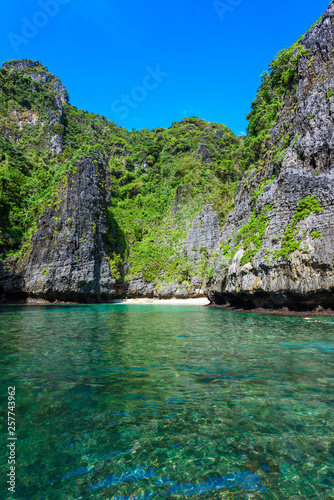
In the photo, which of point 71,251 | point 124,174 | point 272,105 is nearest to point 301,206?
point 272,105

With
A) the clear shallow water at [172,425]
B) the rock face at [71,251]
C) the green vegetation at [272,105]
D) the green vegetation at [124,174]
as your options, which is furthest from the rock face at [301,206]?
the green vegetation at [124,174]

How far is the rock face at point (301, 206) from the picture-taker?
17.6 meters

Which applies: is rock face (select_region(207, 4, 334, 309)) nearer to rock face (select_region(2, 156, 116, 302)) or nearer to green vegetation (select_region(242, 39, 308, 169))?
green vegetation (select_region(242, 39, 308, 169))

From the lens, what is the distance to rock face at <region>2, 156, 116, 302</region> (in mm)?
37656

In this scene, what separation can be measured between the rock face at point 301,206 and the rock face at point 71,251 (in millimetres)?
23101

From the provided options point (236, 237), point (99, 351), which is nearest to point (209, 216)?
point (236, 237)

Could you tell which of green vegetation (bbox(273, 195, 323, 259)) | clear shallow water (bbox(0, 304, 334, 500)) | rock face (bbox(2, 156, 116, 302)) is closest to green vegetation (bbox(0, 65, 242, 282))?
rock face (bbox(2, 156, 116, 302))

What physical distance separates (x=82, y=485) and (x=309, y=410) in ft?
11.5

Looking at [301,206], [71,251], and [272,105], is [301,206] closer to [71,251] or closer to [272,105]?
[272,105]

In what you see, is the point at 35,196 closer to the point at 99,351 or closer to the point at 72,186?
the point at 72,186

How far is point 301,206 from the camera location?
19.6 m

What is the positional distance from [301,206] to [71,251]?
32.5 metres

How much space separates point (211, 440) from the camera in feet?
10.9

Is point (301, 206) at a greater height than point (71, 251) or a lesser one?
greater
